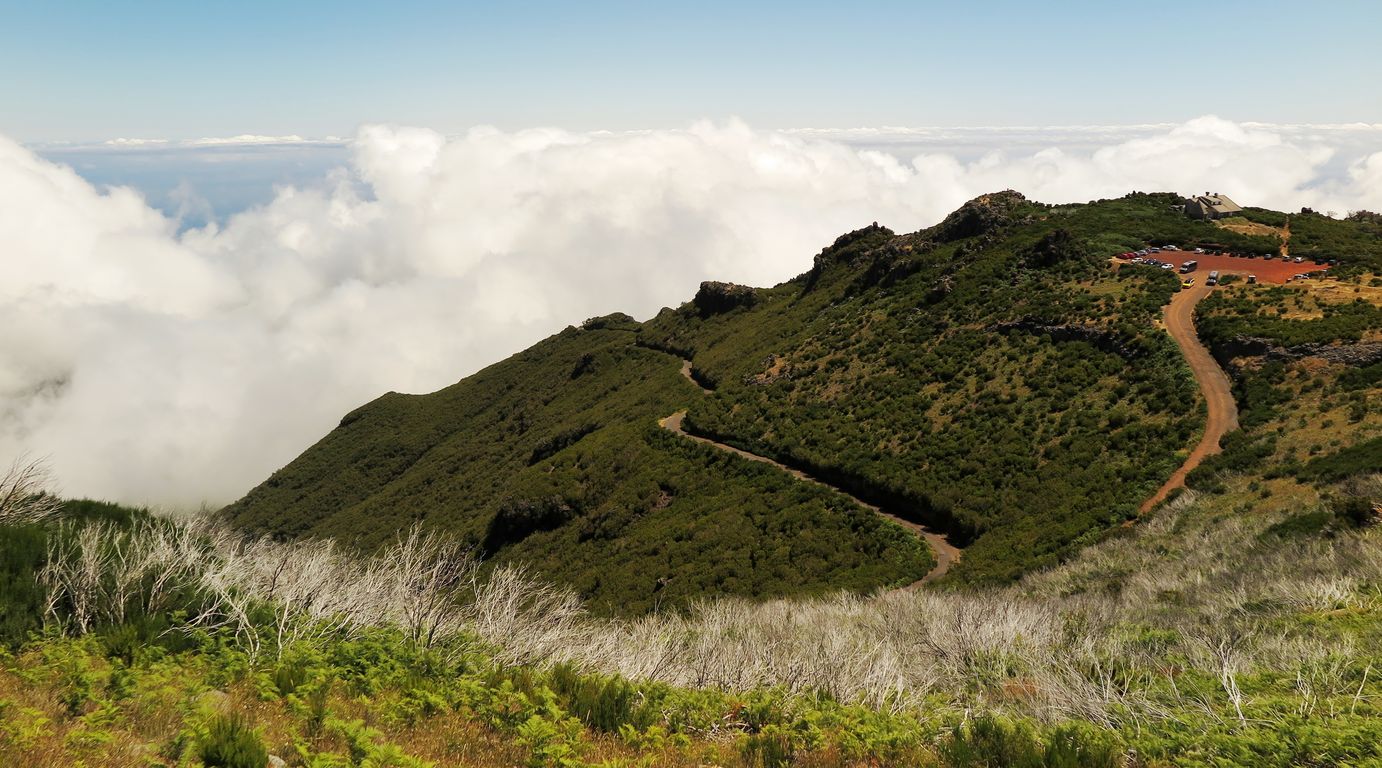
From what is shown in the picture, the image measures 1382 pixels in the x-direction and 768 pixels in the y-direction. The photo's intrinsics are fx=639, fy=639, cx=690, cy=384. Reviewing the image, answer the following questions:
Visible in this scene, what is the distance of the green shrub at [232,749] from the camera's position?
24.2ft

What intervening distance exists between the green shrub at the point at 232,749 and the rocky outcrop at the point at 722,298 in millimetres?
98088

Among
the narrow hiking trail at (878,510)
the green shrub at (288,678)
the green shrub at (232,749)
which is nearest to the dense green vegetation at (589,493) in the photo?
the narrow hiking trail at (878,510)

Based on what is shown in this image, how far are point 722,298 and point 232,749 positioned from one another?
100 metres

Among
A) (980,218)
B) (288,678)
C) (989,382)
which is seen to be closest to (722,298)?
(980,218)

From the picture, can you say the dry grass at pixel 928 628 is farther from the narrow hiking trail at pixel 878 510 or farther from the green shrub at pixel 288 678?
the narrow hiking trail at pixel 878 510

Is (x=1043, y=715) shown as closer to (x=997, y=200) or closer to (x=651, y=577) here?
(x=651, y=577)

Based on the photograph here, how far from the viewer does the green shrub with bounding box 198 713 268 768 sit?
291 inches

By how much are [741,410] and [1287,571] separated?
44854 mm

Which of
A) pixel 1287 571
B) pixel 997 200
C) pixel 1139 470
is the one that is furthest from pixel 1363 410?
pixel 997 200

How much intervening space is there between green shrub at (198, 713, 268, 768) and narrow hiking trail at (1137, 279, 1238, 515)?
34.0 metres

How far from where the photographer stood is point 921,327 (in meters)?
60.7

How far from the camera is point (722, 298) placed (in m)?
106

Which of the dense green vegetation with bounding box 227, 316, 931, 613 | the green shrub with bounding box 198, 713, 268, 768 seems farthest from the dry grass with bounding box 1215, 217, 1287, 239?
the green shrub with bounding box 198, 713, 268, 768

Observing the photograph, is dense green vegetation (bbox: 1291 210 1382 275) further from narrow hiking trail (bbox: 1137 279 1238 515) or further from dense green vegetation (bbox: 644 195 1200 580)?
narrow hiking trail (bbox: 1137 279 1238 515)
